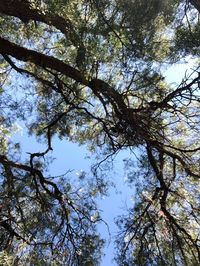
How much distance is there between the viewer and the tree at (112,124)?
10.9ft

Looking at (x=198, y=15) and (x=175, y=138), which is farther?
(x=175, y=138)

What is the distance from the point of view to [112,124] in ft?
14.2

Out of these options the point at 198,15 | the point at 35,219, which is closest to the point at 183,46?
the point at 198,15

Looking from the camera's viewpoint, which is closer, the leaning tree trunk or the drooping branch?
the drooping branch

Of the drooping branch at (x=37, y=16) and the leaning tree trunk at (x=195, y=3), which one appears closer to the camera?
the drooping branch at (x=37, y=16)

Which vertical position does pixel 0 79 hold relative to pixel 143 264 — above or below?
above

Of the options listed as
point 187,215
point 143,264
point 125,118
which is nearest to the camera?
point 125,118

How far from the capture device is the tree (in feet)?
10.9

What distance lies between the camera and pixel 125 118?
3.91 metres

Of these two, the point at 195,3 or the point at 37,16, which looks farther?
the point at 37,16

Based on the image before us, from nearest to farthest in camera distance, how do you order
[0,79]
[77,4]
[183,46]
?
[77,4], [183,46], [0,79]

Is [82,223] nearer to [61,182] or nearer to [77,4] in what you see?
[61,182]


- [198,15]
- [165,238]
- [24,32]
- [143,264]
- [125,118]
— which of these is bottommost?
[143,264]

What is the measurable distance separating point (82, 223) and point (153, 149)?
97cm
